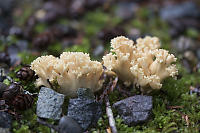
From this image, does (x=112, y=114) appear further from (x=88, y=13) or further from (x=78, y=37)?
(x=88, y=13)

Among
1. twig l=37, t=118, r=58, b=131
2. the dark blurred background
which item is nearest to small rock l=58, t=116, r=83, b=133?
twig l=37, t=118, r=58, b=131

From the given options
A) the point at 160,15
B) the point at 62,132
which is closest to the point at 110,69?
the point at 62,132

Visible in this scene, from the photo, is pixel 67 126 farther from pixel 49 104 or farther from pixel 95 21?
pixel 95 21

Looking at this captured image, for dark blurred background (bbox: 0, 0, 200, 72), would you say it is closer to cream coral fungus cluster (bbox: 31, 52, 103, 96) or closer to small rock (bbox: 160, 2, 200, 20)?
small rock (bbox: 160, 2, 200, 20)

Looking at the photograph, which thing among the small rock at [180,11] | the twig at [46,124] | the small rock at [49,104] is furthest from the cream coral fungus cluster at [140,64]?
the small rock at [180,11]

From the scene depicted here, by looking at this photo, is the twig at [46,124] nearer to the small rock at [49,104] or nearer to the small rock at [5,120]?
the small rock at [49,104]

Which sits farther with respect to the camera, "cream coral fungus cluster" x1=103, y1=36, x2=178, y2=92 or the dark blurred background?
the dark blurred background

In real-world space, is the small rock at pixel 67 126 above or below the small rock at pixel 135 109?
below
